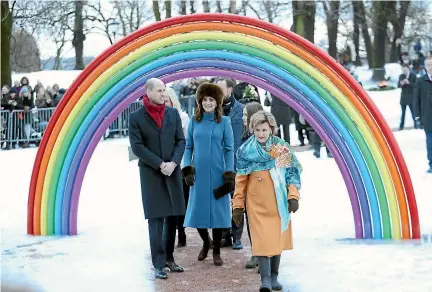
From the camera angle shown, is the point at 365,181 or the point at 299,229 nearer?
the point at 365,181

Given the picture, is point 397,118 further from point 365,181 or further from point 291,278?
A: point 291,278

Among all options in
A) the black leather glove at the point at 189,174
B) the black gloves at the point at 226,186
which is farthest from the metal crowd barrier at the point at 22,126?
the black gloves at the point at 226,186

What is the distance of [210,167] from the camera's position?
8.68 m

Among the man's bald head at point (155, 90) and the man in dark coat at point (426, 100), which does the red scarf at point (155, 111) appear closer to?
the man's bald head at point (155, 90)

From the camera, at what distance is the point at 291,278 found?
8.05 m

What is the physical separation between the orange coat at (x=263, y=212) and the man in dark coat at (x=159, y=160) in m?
0.86

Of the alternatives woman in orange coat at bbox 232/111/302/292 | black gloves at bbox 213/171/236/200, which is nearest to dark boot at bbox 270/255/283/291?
woman in orange coat at bbox 232/111/302/292

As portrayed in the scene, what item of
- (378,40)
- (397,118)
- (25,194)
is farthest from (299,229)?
(378,40)

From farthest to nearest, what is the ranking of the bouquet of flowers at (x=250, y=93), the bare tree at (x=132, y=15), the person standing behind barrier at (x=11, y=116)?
the bare tree at (x=132, y=15) < the person standing behind barrier at (x=11, y=116) < the bouquet of flowers at (x=250, y=93)

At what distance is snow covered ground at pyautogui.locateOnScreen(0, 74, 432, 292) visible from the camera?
7926 mm

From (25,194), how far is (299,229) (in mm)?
5257

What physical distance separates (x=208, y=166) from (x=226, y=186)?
10.1 inches

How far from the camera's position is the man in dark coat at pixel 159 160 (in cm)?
812

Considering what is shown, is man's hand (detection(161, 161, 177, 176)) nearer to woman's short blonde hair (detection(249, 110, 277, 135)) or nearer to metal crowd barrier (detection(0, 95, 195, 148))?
woman's short blonde hair (detection(249, 110, 277, 135))
